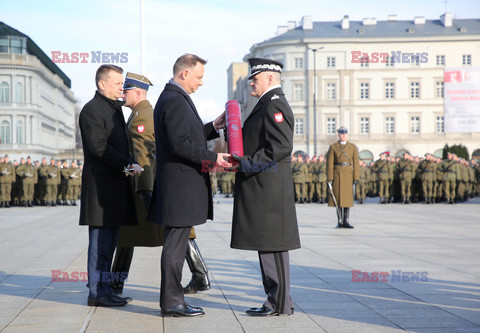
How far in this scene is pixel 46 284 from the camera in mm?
7027

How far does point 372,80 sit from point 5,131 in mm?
46845

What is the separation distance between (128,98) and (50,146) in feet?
331

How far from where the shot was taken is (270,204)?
5.52 m

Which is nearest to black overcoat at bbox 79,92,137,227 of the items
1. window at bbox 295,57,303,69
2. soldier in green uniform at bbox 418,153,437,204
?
soldier in green uniform at bbox 418,153,437,204

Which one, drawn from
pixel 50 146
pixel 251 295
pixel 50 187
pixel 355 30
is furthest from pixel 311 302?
pixel 50 146

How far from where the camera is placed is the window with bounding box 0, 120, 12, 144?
8856 cm

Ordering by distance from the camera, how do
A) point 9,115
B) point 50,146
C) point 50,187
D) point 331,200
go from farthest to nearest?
point 50,146 → point 9,115 → point 50,187 → point 331,200

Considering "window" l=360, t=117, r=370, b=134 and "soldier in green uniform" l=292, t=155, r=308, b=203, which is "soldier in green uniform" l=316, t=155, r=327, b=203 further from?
"window" l=360, t=117, r=370, b=134

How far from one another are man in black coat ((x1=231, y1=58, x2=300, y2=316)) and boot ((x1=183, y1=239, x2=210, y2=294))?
956 mm

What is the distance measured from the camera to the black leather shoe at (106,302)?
580cm

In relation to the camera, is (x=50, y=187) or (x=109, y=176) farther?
(x=50, y=187)

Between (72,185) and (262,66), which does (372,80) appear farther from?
(262,66)

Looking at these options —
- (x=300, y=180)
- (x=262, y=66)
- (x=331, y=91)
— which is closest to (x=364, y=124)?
(x=331, y=91)

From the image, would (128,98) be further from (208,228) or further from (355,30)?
(355,30)
